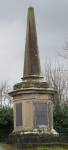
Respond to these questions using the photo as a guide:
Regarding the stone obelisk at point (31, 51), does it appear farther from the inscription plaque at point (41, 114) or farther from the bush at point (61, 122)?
the bush at point (61, 122)

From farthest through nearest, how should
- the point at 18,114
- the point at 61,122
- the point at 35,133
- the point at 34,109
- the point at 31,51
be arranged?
the point at 61,122 → the point at 31,51 → the point at 18,114 → the point at 34,109 → the point at 35,133

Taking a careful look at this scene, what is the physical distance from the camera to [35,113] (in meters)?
11.2

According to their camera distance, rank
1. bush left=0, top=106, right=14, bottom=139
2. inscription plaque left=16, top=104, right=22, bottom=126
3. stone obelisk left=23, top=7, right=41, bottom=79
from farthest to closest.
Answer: bush left=0, top=106, right=14, bottom=139
stone obelisk left=23, top=7, right=41, bottom=79
inscription plaque left=16, top=104, right=22, bottom=126

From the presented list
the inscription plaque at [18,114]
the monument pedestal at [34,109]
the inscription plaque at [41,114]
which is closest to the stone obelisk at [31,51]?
the monument pedestal at [34,109]

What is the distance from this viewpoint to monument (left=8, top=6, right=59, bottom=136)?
1110 cm

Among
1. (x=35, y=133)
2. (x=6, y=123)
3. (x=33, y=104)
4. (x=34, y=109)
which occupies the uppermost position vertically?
(x=33, y=104)

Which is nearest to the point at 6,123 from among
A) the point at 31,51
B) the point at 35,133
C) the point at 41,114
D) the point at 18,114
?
the point at 18,114

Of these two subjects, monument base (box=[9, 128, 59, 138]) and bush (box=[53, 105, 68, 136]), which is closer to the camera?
monument base (box=[9, 128, 59, 138])

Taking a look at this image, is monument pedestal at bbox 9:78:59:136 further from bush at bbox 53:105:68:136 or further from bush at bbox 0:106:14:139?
bush at bbox 53:105:68:136

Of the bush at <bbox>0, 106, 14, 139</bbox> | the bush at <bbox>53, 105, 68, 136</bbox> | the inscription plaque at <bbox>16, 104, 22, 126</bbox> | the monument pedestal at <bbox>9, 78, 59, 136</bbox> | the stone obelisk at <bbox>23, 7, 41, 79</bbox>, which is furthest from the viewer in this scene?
the bush at <bbox>0, 106, 14, 139</bbox>

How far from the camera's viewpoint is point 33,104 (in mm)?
11203

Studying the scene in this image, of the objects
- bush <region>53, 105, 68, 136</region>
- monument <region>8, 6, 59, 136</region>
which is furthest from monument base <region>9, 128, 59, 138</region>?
bush <region>53, 105, 68, 136</region>

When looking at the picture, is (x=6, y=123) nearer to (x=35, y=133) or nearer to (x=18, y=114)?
(x=18, y=114)

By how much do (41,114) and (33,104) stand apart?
0.60 meters
